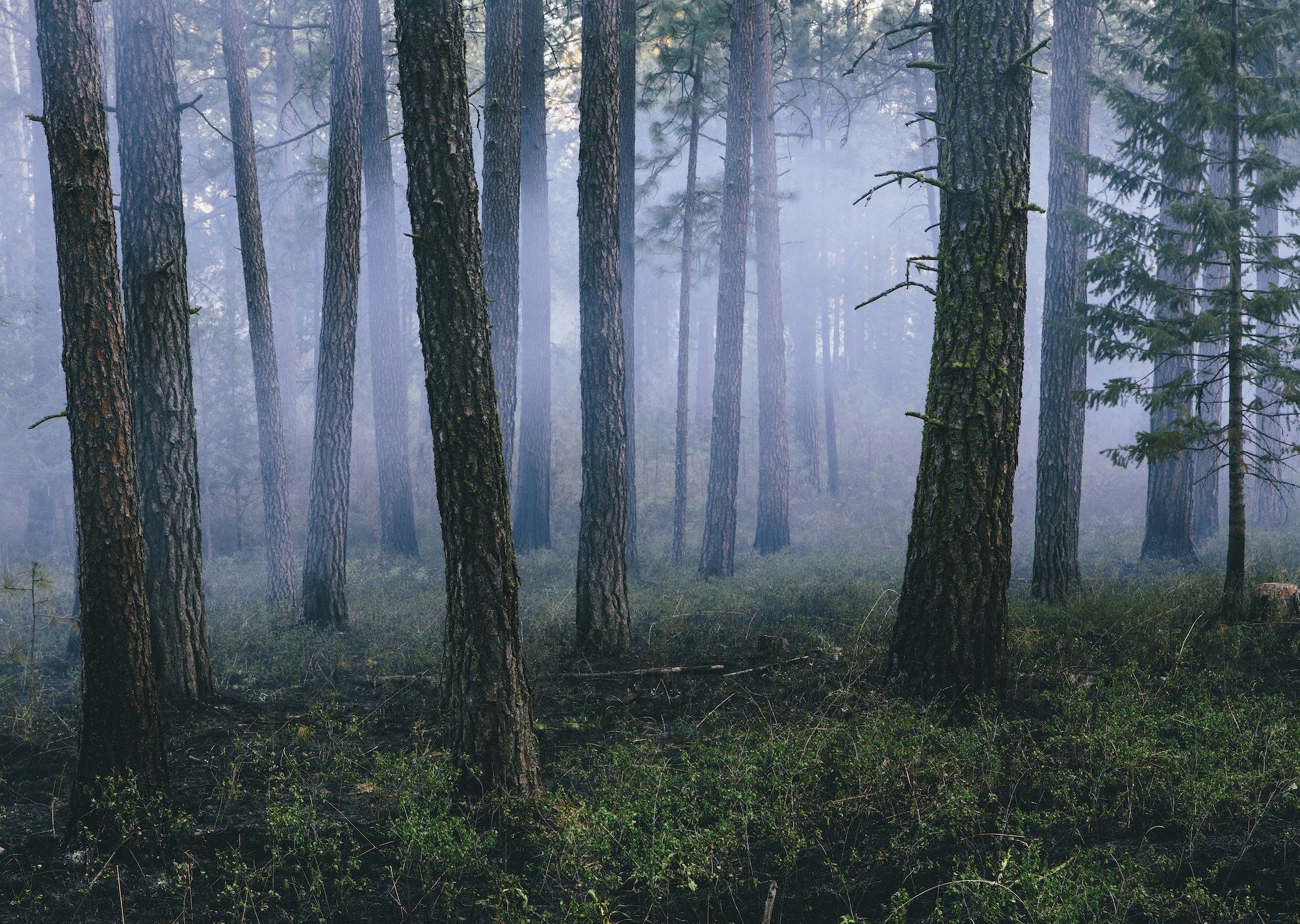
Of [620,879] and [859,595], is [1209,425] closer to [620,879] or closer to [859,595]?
[859,595]

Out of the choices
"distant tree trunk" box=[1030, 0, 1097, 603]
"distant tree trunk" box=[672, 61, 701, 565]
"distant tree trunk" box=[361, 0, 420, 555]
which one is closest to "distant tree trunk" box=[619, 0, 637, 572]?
"distant tree trunk" box=[672, 61, 701, 565]

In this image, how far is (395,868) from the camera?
155 inches

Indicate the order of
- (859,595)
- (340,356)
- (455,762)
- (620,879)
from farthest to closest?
(340,356) < (859,595) < (455,762) < (620,879)

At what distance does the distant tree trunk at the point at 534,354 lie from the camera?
15.0m

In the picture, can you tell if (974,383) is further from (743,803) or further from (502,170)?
(502,170)

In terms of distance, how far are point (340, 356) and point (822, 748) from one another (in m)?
8.88

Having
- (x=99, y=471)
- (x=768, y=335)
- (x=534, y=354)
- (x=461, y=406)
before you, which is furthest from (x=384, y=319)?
(x=461, y=406)

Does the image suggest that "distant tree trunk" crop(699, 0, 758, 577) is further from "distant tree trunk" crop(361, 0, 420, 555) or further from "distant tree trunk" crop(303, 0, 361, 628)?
"distant tree trunk" crop(361, 0, 420, 555)

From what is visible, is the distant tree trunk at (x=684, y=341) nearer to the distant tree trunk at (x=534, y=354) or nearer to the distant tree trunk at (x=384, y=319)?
the distant tree trunk at (x=534, y=354)

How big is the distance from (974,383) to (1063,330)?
5.03 m

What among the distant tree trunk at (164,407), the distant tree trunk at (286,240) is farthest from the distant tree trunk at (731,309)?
the distant tree trunk at (286,240)

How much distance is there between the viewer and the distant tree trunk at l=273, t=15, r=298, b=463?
2173 centimetres

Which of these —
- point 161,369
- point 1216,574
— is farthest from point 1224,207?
point 161,369

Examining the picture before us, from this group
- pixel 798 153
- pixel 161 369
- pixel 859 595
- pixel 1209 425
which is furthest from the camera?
pixel 798 153
